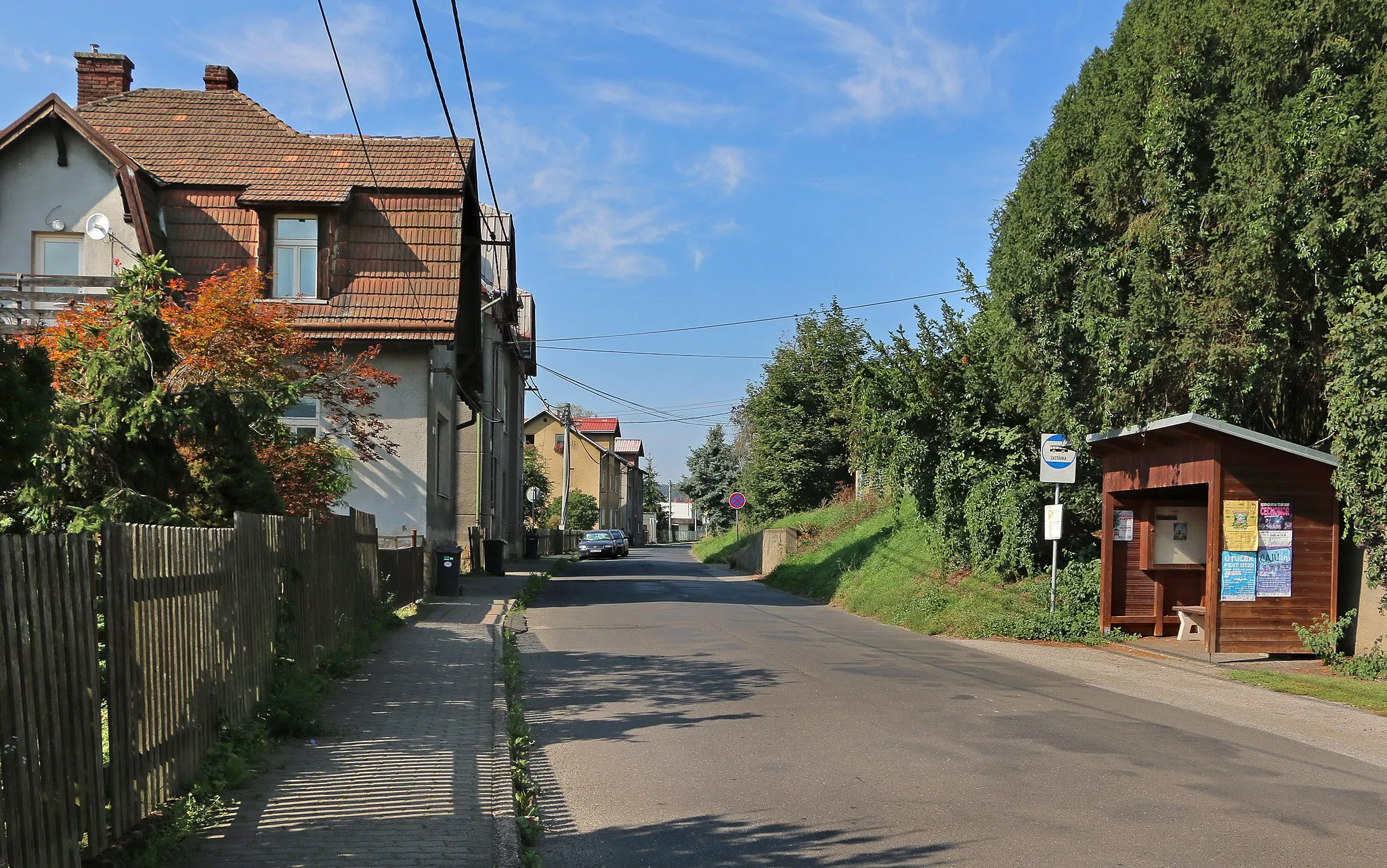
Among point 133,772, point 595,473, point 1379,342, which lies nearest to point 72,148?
point 133,772

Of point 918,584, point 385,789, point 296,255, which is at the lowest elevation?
point 918,584

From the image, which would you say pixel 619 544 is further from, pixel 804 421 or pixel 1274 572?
pixel 1274 572

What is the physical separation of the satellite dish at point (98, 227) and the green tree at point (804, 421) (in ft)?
93.5

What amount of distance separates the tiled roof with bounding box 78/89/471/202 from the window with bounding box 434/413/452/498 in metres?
5.30

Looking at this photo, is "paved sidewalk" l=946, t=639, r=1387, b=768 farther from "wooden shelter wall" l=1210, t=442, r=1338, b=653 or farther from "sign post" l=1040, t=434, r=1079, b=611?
"sign post" l=1040, t=434, r=1079, b=611

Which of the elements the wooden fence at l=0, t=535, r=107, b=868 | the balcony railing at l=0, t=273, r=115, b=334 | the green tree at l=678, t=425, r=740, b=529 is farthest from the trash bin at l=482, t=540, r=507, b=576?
the green tree at l=678, t=425, r=740, b=529

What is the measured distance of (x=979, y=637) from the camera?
1761cm

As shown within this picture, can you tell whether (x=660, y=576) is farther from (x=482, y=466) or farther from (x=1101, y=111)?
(x=1101, y=111)

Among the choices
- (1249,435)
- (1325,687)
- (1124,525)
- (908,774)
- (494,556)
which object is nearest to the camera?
(908,774)

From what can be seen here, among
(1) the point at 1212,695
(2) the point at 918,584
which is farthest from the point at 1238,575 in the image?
(2) the point at 918,584

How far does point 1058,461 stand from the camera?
56.1 ft

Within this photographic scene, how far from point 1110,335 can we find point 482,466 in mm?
23420

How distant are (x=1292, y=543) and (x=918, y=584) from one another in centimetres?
916

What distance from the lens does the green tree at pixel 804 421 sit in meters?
46.4
